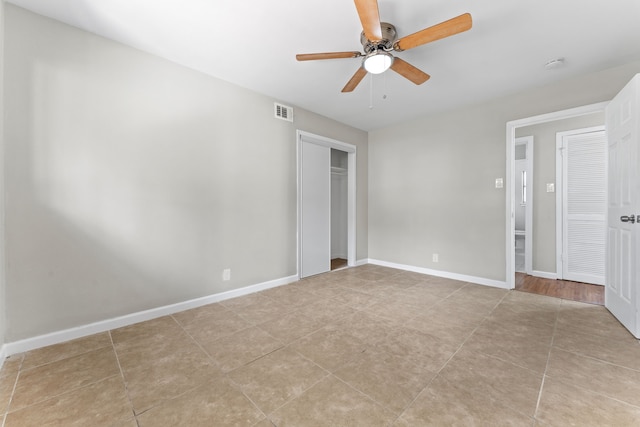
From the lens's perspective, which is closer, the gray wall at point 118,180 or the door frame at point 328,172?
the gray wall at point 118,180

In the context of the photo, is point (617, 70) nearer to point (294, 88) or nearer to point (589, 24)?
point (589, 24)

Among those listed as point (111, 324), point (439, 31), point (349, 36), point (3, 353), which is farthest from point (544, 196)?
point (3, 353)

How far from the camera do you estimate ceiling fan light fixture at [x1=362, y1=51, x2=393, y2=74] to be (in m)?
1.96

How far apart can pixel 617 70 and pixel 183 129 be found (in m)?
4.57

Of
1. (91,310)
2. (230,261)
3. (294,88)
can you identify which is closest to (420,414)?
(230,261)

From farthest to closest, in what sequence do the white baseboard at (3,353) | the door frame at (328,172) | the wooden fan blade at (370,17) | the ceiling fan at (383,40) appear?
1. the door frame at (328,172)
2. the white baseboard at (3,353)
3. the ceiling fan at (383,40)
4. the wooden fan blade at (370,17)

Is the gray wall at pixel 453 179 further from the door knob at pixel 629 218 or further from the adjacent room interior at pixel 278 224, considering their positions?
the door knob at pixel 629 218

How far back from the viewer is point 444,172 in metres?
3.95

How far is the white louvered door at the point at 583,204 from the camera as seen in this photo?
3475 mm

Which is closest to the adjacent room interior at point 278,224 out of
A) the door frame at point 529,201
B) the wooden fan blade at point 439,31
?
the wooden fan blade at point 439,31

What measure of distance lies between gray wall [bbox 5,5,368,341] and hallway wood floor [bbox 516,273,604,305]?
11.8ft

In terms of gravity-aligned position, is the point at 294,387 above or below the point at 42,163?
below

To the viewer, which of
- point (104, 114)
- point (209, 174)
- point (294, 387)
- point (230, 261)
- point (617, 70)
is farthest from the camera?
point (230, 261)

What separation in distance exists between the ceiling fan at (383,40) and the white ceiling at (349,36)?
21 cm
